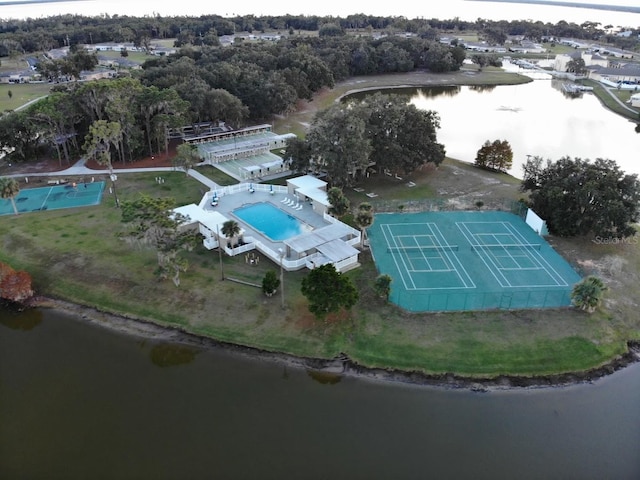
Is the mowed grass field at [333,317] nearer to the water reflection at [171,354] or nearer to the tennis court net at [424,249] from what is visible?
the water reflection at [171,354]

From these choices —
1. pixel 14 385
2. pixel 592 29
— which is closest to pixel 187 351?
pixel 14 385

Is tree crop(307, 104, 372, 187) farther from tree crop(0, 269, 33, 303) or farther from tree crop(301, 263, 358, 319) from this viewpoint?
tree crop(0, 269, 33, 303)

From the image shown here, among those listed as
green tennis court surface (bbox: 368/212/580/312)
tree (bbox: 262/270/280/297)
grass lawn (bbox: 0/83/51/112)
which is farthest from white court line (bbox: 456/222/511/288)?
grass lawn (bbox: 0/83/51/112)

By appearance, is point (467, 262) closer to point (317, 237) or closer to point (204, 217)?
point (317, 237)

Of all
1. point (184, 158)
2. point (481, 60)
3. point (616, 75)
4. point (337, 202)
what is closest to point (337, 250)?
point (337, 202)

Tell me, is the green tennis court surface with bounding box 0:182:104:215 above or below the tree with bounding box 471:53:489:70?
below

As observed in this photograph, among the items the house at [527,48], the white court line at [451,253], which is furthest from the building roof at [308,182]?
the house at [527,48]
